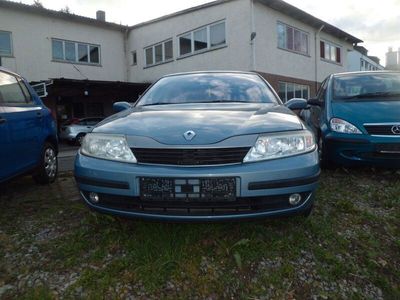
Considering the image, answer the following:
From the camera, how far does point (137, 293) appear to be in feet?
6.98

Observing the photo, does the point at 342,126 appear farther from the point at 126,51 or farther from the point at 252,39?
the point at 126,51

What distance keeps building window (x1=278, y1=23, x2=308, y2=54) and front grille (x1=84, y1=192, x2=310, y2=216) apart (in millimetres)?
15702

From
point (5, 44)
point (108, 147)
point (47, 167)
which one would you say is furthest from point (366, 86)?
point (5, 44)

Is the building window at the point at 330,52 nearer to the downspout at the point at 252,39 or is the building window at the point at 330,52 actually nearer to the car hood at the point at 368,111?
the downspout at the point at 252,39

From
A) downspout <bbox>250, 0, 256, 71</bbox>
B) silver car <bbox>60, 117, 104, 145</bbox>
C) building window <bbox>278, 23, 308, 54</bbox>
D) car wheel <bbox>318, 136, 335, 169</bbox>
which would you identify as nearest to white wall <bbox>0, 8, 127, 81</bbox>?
silver car <bbox>60, 117, 104, 145</bbox>

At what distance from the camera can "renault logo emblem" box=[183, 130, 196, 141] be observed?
7.72 ft

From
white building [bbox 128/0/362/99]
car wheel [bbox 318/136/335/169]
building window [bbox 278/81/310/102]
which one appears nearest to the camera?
car wheel [bbox 318/136/335/169]

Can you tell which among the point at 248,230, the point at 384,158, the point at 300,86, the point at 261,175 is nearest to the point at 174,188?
the point at 261,175

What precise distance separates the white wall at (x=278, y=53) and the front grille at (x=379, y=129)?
11.2m

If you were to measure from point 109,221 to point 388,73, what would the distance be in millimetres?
4810

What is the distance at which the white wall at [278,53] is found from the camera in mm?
15242

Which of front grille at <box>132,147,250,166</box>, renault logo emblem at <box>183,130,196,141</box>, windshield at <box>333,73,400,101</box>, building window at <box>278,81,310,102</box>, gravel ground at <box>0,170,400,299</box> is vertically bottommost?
gravel ground at <box>0,170,400,299</box>

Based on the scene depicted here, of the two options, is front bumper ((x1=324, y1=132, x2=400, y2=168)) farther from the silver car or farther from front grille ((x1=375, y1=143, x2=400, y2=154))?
the silver car

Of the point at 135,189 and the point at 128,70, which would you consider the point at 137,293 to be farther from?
the point at 128,70
